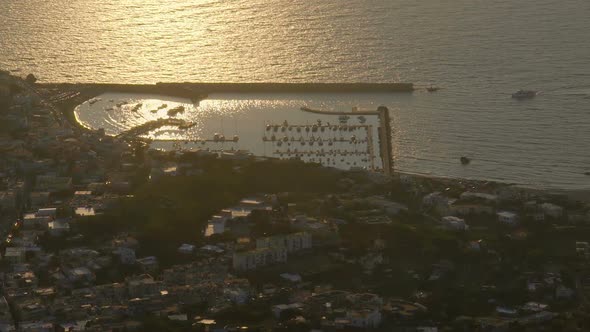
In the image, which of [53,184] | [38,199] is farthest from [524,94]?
[38,199]

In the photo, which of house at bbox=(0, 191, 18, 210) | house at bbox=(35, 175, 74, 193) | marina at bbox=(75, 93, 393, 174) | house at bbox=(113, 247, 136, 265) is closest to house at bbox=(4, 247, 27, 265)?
house at bbox=(113, 247, 136, 265)

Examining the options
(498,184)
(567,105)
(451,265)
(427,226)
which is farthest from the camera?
(567,105)

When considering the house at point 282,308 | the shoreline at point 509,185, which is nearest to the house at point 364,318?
the house at point 282,308

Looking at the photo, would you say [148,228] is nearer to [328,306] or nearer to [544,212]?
[328,306]

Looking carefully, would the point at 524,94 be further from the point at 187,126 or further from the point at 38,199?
the point at 38,199

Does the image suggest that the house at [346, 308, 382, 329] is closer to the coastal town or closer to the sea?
the coastal town

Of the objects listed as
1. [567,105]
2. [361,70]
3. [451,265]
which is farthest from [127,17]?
[451,265]
